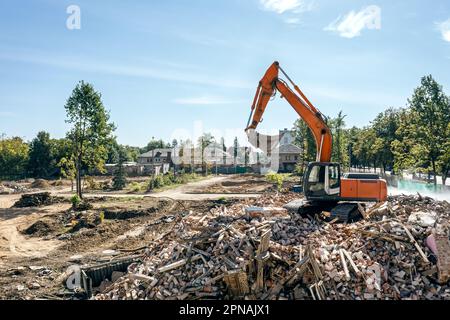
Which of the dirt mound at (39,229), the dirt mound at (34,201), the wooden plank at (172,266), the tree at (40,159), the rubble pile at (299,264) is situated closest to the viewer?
the rubble pile at (299,264)

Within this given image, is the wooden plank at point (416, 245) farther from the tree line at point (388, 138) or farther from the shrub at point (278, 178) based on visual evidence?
the shrub at point (278, 178)

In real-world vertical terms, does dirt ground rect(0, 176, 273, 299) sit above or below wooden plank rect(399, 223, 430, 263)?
below

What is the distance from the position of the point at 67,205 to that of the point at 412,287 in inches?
1030

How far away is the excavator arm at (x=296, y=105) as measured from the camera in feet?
44.7

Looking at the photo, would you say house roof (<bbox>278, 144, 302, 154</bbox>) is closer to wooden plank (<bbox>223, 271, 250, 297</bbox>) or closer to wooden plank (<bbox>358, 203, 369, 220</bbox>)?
wooden plank (<bbox>358, 203, 369, 220</bbox>)

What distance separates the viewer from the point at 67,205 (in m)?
28.6

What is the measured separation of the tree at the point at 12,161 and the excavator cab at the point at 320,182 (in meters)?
58.0

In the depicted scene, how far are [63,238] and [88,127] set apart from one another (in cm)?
1548

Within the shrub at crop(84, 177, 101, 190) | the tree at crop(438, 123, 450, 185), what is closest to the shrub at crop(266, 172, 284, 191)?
the tree at crop(438, 123, 450, 185)

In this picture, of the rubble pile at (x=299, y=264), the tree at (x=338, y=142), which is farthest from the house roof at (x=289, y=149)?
the rubble pile at (x=299, y=264)

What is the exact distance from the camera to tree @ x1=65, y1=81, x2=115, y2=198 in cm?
3055

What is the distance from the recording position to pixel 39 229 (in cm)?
1923
